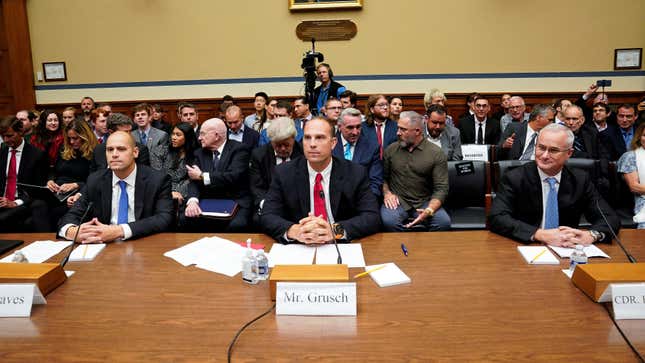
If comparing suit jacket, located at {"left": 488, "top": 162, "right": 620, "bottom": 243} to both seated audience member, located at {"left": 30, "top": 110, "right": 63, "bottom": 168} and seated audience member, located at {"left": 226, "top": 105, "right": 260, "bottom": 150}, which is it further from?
seated audience member, located at {"left": 30, "top": 110, "right": 63, "bottom": 168}

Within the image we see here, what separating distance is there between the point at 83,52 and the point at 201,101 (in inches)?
89.9

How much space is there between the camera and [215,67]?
842cm

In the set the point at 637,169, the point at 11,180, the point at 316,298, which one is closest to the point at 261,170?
the point at 316,298

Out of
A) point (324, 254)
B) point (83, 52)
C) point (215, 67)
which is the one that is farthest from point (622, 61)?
point (83, 52)

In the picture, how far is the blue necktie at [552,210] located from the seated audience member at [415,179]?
1145 millimetres

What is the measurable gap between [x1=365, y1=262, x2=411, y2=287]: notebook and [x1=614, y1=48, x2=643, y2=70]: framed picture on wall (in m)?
7.62

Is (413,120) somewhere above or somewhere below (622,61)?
below

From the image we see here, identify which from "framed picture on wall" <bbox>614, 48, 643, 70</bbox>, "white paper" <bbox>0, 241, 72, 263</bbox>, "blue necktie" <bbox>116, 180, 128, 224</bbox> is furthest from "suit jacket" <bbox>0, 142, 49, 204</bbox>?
"framed picture on wall" <bbox>614, 48, 643, 70</bbox>

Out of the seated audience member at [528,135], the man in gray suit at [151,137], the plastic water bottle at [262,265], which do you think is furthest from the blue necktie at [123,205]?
the seated audience member at [528,135]

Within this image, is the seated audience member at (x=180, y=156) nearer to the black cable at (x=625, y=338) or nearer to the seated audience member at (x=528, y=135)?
the seated audience member at (x=528, y=135)

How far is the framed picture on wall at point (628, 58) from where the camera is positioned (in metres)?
7.82

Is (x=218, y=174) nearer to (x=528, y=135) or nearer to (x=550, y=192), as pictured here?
(x=550, y=192)

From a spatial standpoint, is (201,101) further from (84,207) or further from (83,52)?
(84,207)

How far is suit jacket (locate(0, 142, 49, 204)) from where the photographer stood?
4715 mm
